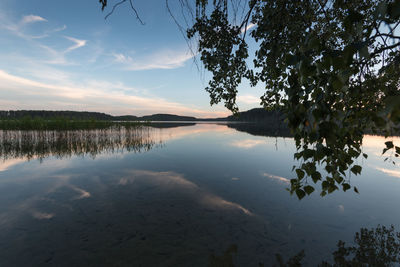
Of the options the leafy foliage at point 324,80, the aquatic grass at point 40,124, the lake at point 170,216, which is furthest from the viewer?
the aquatic grass at point 40,124

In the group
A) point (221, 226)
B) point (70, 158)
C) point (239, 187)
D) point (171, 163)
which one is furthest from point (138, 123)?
point (221, 226)

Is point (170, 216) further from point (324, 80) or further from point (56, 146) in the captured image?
point (56, 146)

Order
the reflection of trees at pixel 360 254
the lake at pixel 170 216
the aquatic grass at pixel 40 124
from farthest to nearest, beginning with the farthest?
the aquatic grass at pixel 40 124
the lake at pixel 170 216
the reflection of trees at pixel 360 254

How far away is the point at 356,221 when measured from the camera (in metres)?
5.61

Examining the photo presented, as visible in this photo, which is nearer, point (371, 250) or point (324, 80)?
point (324, 80)

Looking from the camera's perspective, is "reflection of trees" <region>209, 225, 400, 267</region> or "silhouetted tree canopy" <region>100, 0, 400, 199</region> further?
"reflection of trees" <region>209, 225, 400, 267</region>

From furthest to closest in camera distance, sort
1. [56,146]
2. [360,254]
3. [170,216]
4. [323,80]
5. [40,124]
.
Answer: [40,124] < [56,146] < [170,216] < [360,254] < [323,80]

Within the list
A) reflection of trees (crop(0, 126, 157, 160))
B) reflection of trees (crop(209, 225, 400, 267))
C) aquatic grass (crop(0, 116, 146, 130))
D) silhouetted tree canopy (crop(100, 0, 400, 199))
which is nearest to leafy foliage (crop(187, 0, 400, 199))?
silhouetted tree canopy (crop(100, 0, 400, 199))

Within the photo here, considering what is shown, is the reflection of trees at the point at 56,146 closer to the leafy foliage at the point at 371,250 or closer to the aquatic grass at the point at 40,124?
the aquatic grass at the point at 40,124

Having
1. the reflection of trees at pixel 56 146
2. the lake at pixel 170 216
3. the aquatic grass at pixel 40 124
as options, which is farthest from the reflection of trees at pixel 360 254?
the aquatic grass at pixel 40 124

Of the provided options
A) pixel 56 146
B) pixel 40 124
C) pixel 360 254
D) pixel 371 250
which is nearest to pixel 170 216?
pixel 360 254

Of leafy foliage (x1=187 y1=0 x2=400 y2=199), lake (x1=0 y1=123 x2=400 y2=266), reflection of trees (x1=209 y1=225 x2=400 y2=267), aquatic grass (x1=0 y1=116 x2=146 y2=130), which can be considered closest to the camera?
leafy foliage (x1=187 y1=0 x2=400 y2=199)

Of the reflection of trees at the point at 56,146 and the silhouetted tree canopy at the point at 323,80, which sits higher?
the silhouetted tree canopy at the point at 323,80

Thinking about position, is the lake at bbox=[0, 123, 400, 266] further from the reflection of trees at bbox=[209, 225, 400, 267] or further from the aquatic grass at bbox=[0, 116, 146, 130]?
the aquatic grass at bbox=[0, 116, 146, 130]
